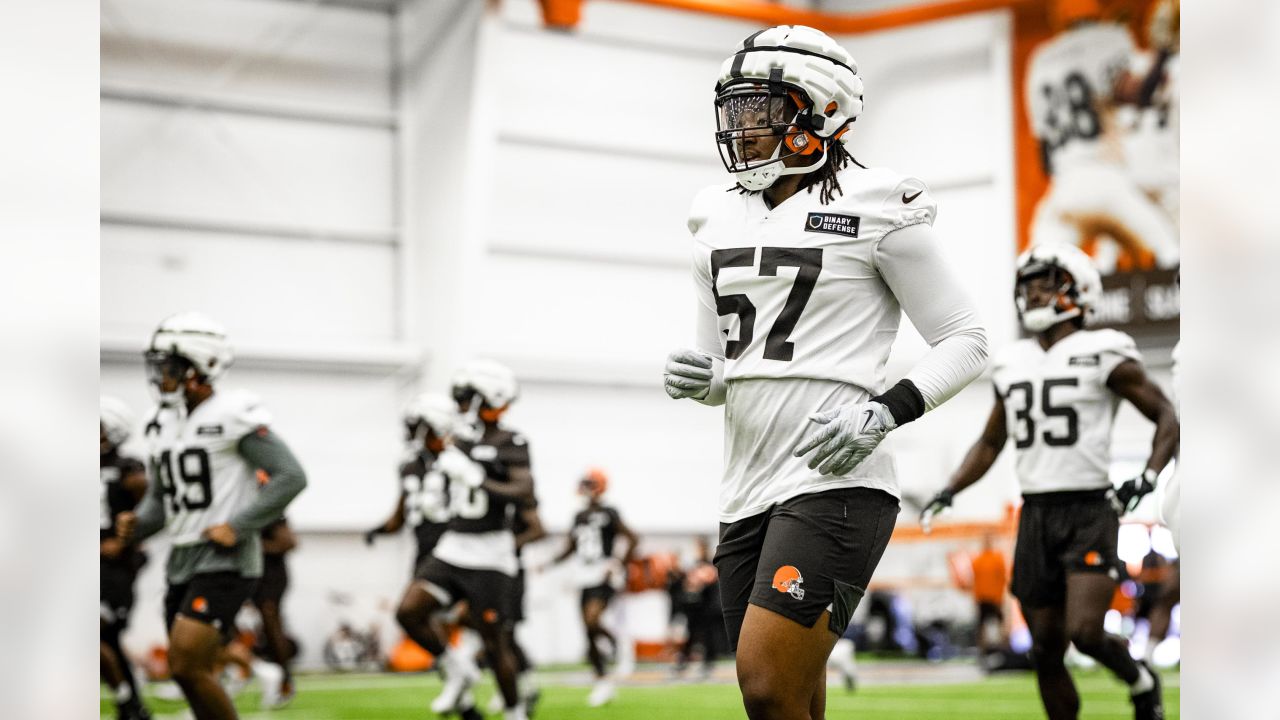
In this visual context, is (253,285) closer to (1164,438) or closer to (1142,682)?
(1164,438)

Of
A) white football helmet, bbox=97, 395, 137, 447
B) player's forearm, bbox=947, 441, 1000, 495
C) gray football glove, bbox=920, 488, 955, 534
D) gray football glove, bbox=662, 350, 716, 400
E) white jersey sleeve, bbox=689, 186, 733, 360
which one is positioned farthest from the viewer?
white football helmet, bbox=97, 395, 137, 447

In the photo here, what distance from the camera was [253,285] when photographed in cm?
2128

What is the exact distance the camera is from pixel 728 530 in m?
4.05

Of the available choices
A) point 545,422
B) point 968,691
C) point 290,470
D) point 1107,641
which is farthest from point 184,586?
point 545,422

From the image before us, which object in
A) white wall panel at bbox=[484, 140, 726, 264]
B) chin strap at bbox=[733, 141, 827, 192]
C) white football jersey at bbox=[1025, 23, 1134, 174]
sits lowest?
chin strap at bbox=[733, 141, 827, 192]

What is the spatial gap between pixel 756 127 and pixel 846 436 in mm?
921

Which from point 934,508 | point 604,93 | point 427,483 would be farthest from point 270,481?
point 604,93

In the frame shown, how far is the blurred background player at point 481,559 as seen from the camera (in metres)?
9.59

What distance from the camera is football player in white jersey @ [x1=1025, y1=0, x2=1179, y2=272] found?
21.0 metres

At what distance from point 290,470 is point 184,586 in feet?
2.35

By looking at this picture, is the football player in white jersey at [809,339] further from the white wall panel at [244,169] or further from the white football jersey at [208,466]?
the white wall panel at [244,169]

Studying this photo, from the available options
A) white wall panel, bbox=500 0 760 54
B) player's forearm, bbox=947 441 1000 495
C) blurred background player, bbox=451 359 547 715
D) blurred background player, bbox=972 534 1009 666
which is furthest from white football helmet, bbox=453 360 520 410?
white wall panel, bbox=500 0 760 54

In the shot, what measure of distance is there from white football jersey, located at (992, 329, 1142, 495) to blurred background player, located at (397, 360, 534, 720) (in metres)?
3.65

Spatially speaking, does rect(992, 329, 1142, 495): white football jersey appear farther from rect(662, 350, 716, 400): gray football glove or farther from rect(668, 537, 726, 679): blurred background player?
rect(668, 537, 726, 679): blurred background player
